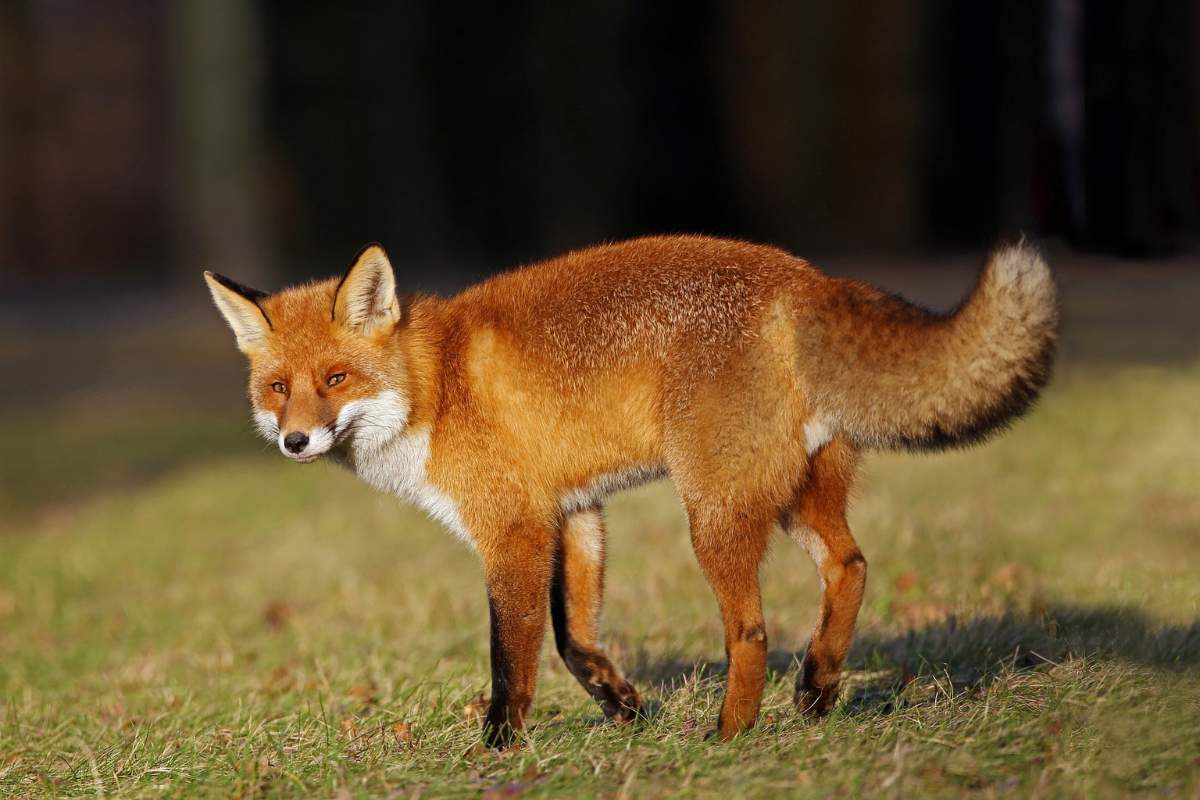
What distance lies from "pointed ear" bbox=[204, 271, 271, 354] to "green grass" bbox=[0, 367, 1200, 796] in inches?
56.7

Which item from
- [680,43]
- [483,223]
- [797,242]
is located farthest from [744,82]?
[483,223]

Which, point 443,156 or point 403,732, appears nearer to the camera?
point 403,732

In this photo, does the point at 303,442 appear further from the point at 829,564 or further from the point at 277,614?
the point at 277,614

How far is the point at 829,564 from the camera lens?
500 cm

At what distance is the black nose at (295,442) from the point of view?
195 inches

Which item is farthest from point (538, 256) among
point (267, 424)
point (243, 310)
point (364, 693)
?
point (267, 424)

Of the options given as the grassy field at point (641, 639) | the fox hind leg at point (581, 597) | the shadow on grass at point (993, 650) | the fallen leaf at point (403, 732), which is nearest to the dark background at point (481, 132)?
the grassy field at point (641, 639)

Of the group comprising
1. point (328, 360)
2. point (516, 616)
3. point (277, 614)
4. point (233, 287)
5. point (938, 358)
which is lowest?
point (277, 614)

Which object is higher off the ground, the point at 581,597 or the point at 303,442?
the point at 303,442

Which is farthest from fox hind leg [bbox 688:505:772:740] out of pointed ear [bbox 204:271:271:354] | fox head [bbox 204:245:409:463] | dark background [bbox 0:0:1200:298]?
dark background [bbox 0:0:1200:298]

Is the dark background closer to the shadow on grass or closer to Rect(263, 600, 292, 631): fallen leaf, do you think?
Rect(263, 600, 292, 631): fallen leaf

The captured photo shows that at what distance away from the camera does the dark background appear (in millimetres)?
20578

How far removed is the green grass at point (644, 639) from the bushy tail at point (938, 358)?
35.5 inches

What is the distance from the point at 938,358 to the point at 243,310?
2577 millimetres
